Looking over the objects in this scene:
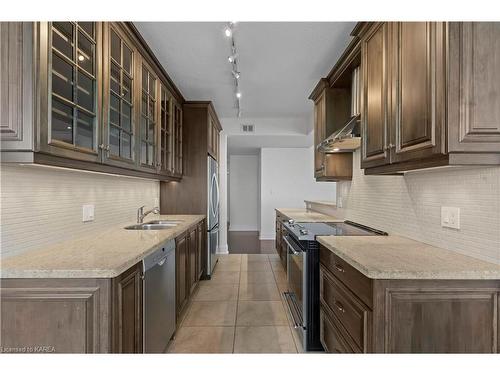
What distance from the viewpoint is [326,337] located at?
199 cm

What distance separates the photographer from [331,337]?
188 centimetres

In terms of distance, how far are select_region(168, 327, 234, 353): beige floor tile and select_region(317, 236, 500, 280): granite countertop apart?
126cm

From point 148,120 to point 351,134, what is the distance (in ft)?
6.08

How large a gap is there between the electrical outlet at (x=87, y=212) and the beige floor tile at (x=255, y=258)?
3.29 meters

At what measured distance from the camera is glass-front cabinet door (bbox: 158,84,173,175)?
10.3 feet

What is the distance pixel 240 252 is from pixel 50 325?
15.3ft

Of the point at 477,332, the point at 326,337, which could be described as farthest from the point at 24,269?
the point at 477,332

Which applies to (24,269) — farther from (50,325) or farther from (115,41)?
(115,41)

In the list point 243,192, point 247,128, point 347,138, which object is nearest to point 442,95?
point 347,138

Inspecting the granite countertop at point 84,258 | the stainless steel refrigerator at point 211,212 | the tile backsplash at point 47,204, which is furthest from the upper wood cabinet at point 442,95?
the stainless steel refrigerator at point 211,212

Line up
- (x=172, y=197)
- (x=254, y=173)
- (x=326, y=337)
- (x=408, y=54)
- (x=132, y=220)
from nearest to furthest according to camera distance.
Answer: (x=408, y=54) < (x=326, y=337) < (x=132, y=220) < (x=172, y=197) < (x=254, y=173)

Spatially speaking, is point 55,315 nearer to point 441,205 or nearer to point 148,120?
point 148,120

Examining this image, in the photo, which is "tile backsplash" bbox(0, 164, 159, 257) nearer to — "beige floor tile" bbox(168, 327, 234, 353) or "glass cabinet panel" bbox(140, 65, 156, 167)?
"glass cabinet panel" bbox(140, 65, 156, 167)

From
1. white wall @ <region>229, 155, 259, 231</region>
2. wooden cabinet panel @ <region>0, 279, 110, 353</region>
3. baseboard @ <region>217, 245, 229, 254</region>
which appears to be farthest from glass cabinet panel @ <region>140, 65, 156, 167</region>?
white wall @ <region>229, 155, 259, 231</region>
